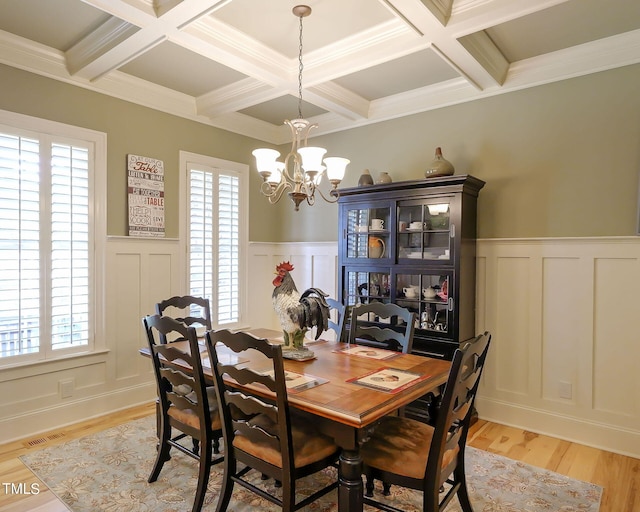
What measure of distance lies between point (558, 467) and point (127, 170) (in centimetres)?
392

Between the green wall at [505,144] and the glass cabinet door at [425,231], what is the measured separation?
402mm

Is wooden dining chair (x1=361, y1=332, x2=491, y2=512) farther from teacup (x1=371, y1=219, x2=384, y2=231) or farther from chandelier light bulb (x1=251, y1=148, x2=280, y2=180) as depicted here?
teacup (x1=371, y1=219, x2=384, y2=231)

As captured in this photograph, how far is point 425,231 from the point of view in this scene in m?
3.41

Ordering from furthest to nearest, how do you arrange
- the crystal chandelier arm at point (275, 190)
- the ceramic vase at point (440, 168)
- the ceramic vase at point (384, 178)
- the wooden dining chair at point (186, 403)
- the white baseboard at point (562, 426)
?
1. the ceramic vase at point (384, 178)
2. the ceramic vase at point (440, 168)
3. the white baseboard at point (562, 426)
4. the crystal chandelier arm at point (275, 190)
5. the wooden dining chair at point (186, 403)

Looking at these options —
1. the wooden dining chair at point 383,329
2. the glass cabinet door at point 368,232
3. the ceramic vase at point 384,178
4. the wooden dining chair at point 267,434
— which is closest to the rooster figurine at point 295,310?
the wooden dining chair at point 267,434

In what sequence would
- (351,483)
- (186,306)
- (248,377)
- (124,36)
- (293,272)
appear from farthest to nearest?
(293,272) < (186,306) < (124,36) < (248,377) < (351,483)

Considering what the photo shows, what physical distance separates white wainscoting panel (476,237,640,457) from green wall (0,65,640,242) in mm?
176

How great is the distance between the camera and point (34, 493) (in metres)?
Result: 2.37

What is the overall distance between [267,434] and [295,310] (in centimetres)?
68

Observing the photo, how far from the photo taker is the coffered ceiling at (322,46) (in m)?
2.45

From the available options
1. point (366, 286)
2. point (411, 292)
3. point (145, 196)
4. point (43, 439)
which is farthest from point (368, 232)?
point (43, 439)

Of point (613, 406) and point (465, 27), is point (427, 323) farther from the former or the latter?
point (465, 27)

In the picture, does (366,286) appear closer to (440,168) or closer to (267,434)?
(440,168)

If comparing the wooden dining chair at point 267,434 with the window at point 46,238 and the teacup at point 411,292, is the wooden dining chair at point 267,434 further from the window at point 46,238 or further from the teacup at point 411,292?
the window at point 46,238
